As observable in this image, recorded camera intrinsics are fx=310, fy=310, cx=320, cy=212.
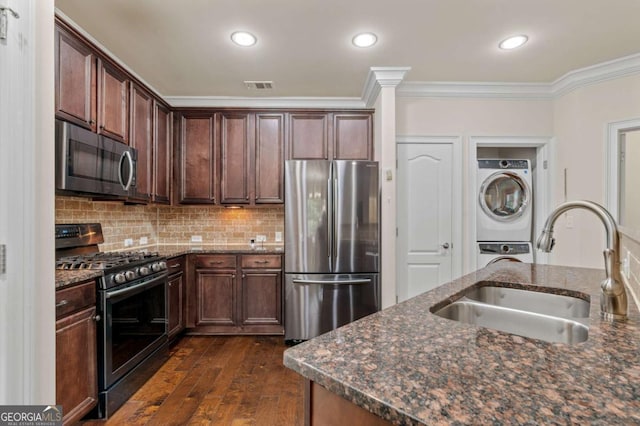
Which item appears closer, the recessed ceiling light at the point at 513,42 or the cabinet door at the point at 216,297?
the recessed ceiling light at the point at 513,42

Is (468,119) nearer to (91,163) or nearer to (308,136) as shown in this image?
(308,136)

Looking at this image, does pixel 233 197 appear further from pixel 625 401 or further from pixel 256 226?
pixel 625 401

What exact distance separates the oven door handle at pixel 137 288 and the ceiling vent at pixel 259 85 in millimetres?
1970

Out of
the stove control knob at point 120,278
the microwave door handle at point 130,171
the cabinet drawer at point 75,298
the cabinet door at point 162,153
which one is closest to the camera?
the cabinet drawer at point 75,298

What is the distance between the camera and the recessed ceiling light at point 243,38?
227 cm

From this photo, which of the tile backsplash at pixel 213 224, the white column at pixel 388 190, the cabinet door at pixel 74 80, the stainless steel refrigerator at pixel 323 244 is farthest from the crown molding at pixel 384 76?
the cabinet door at pixel 74 80

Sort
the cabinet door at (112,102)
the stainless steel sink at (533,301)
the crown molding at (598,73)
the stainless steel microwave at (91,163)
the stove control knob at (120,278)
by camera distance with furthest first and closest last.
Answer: the crown molding at (598,73)
the cabinet door at (112,102)
the stove control knob at (120,278)
the stainless steel microwave at (91,163)
the stainless steel sink at (533,301)

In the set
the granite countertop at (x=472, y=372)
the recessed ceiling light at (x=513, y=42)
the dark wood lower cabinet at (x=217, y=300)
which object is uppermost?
the recessed ceiling light at (x=513, y=42)

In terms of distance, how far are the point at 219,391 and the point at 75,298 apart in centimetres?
115

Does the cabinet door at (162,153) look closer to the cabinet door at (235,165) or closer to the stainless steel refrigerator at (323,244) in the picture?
the cabinet door at (235,165)

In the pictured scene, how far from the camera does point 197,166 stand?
3414mm

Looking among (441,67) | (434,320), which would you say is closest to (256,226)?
(441,67)

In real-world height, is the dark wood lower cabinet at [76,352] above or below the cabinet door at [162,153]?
below

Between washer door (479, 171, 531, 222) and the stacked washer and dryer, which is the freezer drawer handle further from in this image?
washer door (479, 171, 531, 222)
